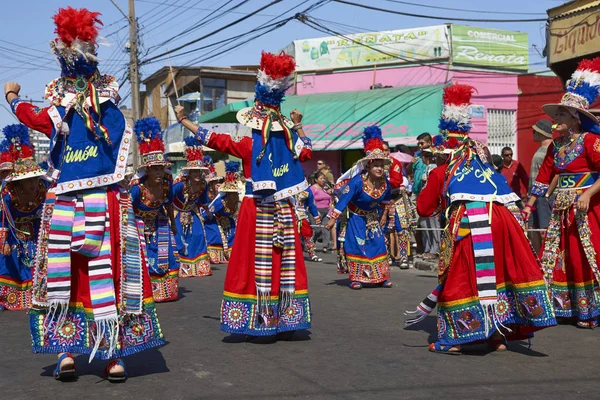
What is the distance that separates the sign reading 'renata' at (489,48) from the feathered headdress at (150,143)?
17.5 meters

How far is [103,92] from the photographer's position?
5.25 meters

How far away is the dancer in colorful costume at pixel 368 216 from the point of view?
10.5m

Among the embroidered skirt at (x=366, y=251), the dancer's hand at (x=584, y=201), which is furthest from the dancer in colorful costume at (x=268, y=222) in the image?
the embroidered skirt at (x=366, y=251)

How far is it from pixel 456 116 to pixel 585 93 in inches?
66.0

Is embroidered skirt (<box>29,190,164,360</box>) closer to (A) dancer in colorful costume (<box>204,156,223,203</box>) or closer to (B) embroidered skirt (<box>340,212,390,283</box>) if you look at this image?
(B) embroidered skirt (<box>340,212,390,283</box>)

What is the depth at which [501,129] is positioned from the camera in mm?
24109

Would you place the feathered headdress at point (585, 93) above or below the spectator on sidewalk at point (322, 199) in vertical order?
above

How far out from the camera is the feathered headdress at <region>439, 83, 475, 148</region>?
20.8 ft

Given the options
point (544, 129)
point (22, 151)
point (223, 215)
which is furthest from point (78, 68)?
point (223, 215)

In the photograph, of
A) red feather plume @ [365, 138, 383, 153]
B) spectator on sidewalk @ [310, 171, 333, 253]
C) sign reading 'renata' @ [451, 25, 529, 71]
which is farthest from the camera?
sign reading 'renata' @ [451, 25, 529, 71]

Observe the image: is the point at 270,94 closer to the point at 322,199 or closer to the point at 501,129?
the point at 322,199

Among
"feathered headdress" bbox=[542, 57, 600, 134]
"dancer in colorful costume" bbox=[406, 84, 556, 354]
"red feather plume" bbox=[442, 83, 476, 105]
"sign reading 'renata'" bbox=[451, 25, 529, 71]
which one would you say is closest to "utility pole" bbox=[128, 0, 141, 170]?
"sign reading 'renata'" bbox=[451, 25, 529, 71]

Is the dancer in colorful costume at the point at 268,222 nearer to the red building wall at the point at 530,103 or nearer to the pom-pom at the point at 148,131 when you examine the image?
the pom-pom at the point at 148,131

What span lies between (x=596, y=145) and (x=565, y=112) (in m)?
0.46
